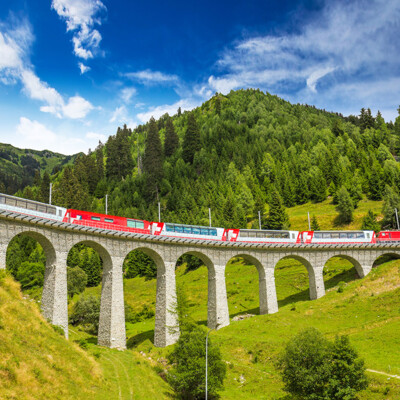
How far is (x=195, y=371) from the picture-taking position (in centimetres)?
3275

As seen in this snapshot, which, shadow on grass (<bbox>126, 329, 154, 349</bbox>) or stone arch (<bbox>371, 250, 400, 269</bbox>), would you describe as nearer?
shadow on grass (<bbox>126, 329, 154, 349</bbox>)

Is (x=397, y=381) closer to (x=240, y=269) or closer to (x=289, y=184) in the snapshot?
(x=240, y=269)

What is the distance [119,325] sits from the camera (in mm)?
43969

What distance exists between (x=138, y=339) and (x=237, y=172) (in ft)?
326

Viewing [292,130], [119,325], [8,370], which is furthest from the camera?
[292,130]

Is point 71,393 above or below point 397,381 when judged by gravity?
above

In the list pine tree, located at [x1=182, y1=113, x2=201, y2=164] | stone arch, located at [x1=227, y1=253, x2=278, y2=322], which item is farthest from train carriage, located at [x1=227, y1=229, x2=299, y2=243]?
pine tree, located at [x1=182, y1=113, x2=201, y2=164]

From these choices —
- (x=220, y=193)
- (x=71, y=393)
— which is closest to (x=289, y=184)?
(x=220, y=193)

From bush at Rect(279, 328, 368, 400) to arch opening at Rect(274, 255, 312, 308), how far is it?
31352 millimetres

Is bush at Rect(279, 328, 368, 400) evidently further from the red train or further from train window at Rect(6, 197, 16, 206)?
train window at Rect(6, 197, 16, 206)

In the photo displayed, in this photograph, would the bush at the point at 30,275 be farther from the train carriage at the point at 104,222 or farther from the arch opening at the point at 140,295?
the train carriage at the point at 104,222

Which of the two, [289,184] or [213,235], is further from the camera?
[289,184]

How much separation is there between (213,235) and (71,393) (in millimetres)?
34231

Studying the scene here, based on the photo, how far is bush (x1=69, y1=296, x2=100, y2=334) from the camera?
59250 mm
